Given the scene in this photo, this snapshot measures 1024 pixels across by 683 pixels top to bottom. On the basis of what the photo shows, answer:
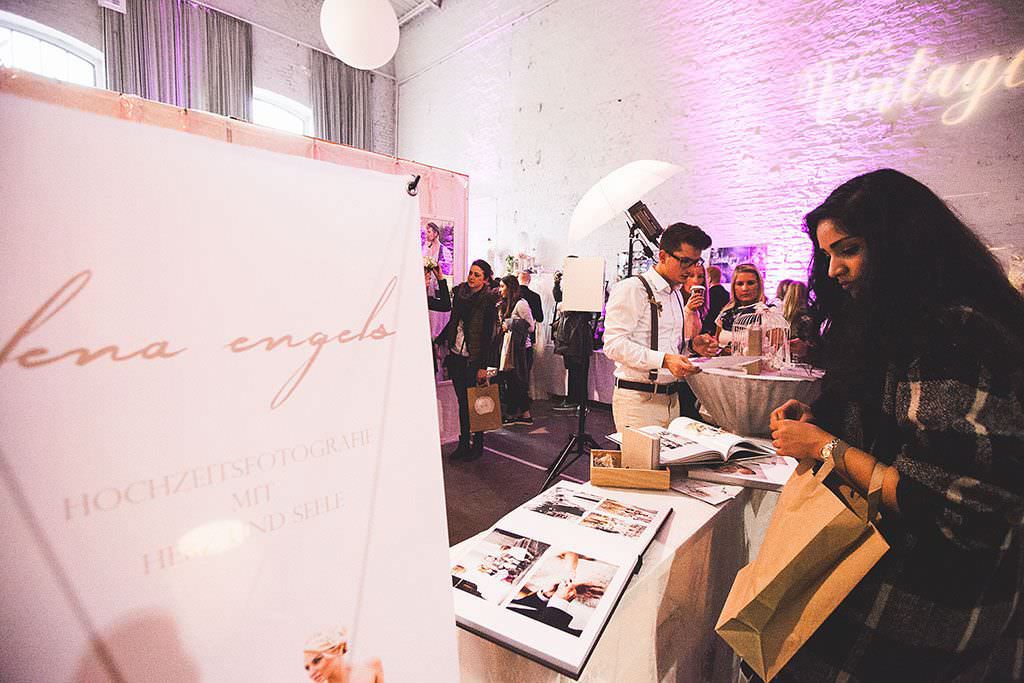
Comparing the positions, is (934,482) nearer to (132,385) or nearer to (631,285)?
(132,385)

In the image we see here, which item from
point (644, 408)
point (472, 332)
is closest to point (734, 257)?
point (472, 332)

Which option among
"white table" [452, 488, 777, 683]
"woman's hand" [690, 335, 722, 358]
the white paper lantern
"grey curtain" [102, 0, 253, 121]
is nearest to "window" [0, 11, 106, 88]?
"grey curtain" [102, 0, 253, 121]

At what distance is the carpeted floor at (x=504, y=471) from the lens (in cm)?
292

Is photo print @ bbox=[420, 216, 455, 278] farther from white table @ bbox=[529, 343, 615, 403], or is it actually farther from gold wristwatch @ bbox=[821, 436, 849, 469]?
gold wristwatch @ bbox=[821, 436, 849, 469]

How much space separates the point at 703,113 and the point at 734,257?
1656mm

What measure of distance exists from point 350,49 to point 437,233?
1732mm

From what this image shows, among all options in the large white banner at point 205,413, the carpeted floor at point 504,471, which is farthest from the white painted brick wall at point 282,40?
the large white banner at point 205,413

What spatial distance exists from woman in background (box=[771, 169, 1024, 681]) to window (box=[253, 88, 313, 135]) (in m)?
8.47

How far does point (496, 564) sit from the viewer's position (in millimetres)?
950

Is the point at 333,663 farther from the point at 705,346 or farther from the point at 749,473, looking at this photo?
the point at 705,346

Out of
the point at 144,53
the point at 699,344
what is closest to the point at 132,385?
the point at 699,344

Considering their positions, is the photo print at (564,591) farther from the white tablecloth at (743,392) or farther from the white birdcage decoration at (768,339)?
the white birdcage decoration at (768,339)

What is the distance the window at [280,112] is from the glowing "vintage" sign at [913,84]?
7.23 metres

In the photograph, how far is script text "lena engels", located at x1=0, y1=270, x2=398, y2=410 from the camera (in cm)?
33
